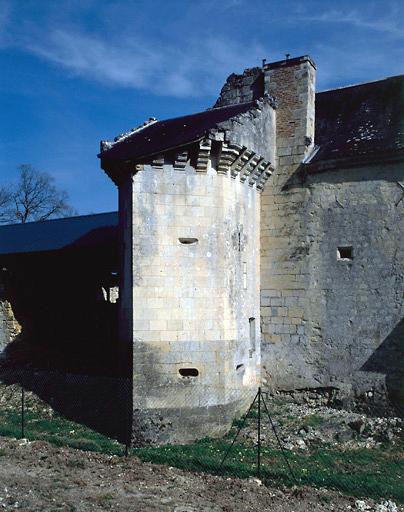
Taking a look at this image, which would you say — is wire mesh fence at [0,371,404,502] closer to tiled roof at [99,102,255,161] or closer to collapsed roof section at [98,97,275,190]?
collapsed roof section at [98,97,275,190]

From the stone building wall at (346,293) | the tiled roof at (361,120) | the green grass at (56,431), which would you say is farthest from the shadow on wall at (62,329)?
the tiled roof at (361,120)

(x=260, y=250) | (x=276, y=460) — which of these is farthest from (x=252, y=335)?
(x=276, y=460)

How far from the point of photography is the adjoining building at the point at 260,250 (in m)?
10.3

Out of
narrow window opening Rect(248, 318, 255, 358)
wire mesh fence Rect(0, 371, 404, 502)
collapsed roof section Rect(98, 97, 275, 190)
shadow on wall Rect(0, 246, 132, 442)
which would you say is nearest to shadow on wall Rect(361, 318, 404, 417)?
wire mesh fence Rect(0, 371, 404, 502)

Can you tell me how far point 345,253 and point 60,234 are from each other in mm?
9996

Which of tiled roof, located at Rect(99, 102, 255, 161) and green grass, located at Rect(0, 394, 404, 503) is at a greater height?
tiled roof, located at Rect(99, 102, 255, 161)

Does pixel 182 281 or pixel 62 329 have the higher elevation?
pixel 182 281

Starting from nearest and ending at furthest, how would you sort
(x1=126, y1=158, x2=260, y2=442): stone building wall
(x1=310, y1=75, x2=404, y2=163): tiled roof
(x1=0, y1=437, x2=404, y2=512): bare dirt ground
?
(x1=0, y1=437, x2=404, y2=512): bare dirt ground, (x1=126, y1=158, x2=260, y2=442): stone building wall, (x1=310, y1=75, x2=404, y2=163): tiled roof

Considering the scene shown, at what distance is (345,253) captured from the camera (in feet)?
38.8

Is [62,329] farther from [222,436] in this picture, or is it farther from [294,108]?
[294,108]

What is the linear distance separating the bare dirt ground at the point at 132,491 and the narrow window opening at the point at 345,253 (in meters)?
5.53

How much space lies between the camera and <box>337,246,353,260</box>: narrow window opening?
1175 centimetres

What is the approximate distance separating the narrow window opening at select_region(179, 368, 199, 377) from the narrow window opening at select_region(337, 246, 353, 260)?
417cm

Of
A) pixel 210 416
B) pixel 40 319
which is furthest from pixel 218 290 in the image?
pixel 40 319
